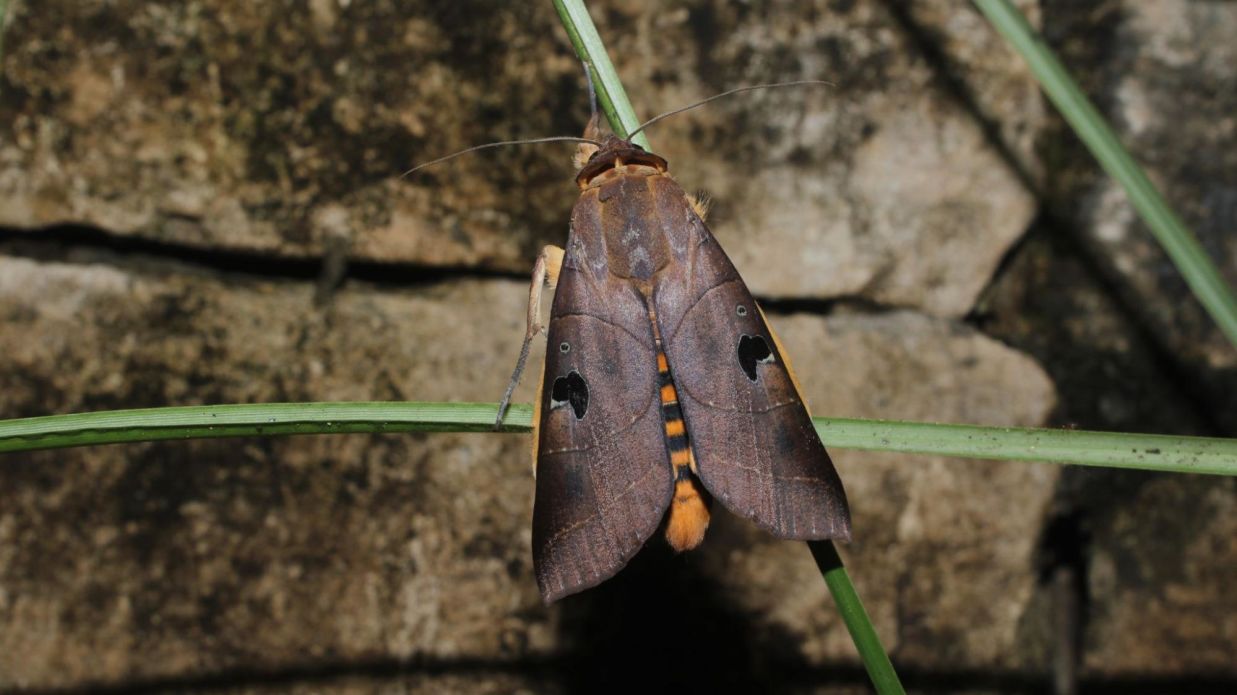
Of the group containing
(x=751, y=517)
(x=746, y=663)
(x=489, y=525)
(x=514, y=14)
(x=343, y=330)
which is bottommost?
(x=746, y=663)

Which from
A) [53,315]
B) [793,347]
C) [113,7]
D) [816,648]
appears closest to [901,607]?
[816,648]

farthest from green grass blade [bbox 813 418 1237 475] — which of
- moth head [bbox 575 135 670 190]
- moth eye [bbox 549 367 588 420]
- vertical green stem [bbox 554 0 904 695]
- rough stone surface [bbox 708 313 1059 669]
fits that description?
rough stone surface [bbox 708 313 1059 669]

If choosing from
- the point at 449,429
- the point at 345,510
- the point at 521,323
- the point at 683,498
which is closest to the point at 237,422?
the point at 449,429

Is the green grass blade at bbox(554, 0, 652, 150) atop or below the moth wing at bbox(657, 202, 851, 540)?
atop

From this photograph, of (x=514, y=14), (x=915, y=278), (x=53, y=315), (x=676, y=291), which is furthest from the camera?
(x=915, y=278)

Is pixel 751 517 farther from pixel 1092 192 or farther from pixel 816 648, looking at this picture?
pixel 1092 192

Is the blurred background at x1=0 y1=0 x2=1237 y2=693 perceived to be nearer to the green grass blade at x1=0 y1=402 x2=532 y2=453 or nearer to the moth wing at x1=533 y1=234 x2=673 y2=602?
the moth wing at x1=533 y1=234 x2=673 y2=602
